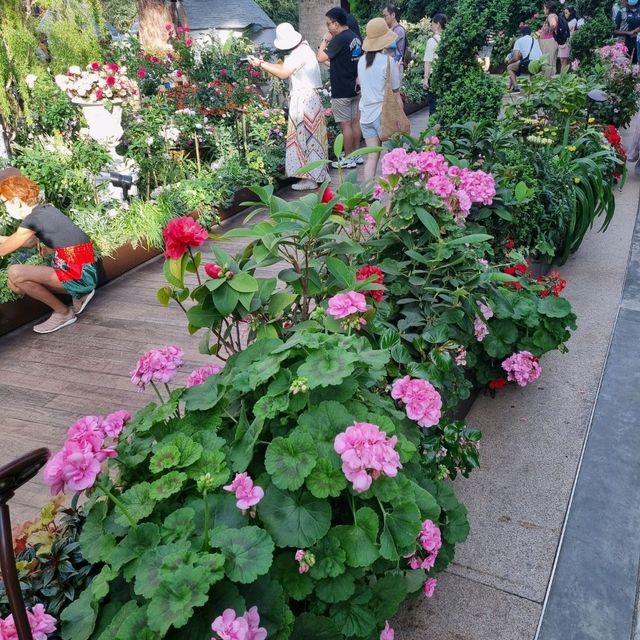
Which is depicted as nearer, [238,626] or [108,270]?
[238,626]

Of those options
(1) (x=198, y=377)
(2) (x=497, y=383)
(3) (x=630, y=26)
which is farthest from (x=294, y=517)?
(3) (x=630, y=26)

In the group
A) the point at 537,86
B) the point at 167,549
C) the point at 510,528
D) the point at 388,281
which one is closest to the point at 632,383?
the point at 510,528

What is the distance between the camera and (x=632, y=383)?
10.6 ft

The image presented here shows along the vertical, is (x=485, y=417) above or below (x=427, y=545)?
below

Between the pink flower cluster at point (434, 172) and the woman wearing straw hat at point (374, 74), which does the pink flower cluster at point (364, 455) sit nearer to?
the pink flower cluster at point (434, 172)

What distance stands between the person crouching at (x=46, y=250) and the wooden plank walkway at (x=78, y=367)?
196 millimetres

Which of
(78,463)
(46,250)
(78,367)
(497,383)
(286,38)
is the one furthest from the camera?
(286,38)

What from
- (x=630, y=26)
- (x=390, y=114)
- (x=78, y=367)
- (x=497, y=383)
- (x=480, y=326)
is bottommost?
(x=78, y=367)

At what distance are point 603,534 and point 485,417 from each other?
2.82ft

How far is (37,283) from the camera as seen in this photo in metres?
4.16

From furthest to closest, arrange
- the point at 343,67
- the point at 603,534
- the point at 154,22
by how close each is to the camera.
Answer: the point at 154,22
the point at 343,67
the point at 603,534

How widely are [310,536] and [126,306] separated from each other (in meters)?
3.56

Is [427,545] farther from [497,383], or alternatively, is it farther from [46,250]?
[46,250]

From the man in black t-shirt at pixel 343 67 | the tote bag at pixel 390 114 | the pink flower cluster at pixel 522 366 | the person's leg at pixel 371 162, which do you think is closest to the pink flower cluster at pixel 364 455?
the pink flower cluster at pixel 522 366
